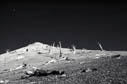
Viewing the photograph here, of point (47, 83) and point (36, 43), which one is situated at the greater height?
point (36, 43)

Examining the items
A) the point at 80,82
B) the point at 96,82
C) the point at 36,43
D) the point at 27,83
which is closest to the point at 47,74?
the point at 27,83

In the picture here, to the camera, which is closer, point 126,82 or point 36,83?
point 126,82

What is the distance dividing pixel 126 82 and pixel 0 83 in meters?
14.6

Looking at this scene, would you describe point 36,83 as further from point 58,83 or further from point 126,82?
point 126,82

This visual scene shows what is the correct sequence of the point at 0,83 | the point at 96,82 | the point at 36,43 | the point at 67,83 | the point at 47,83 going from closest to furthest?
the point at 96,82 → the point at 67,83 → the point at 47,83 → the point at 0,83 → the point at 36,43

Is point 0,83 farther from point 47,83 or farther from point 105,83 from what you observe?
point 105,83

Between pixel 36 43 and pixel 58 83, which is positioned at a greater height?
pixel 36 43

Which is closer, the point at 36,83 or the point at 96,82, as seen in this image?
the point at 96,82

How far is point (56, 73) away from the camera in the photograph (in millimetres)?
22953

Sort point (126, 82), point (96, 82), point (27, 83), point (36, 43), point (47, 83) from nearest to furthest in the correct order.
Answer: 1. point (126, 82)
2. point (96, 82)
3. point (47, 83)
4. point (27, 83)
5. point (36, 43)

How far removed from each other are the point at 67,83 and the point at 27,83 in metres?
4.89

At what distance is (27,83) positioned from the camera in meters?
19.3

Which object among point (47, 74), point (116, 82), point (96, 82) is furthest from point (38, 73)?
point (116, 82)

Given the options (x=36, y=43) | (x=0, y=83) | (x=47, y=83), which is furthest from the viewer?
(x=36, y=43)
